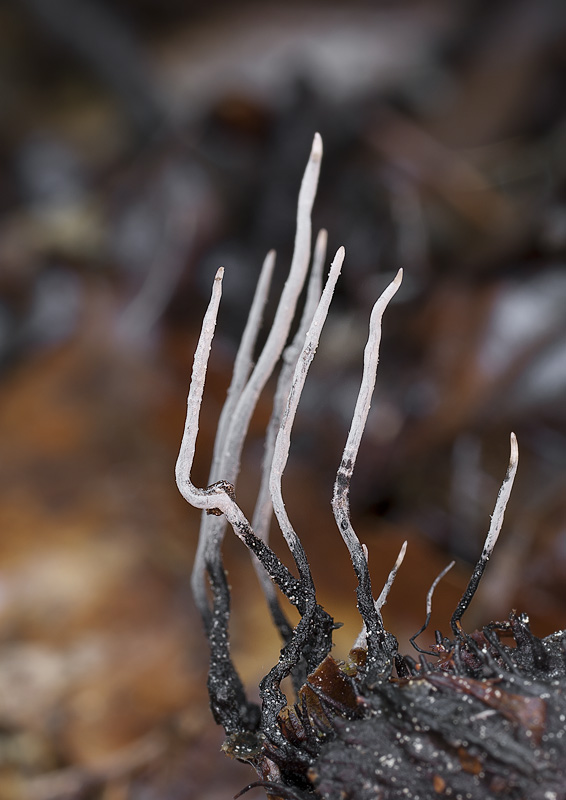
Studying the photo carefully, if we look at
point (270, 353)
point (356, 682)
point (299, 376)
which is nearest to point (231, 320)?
point (270, 353)

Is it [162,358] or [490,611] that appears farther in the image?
[162,358]

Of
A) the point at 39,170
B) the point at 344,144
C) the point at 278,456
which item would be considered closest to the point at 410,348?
the point at 344,144

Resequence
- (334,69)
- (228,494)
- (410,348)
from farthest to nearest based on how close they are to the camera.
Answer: (334,69) → (410,348) → (228,494)

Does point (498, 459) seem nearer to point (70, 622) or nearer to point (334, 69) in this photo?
point (70, 622)

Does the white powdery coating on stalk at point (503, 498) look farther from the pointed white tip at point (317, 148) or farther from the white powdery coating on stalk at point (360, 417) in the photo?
the pointed white tip at point (317, 148)

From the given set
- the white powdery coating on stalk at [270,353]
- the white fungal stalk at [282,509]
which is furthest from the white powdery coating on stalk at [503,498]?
the white powdery coating on stalk at [270,353]

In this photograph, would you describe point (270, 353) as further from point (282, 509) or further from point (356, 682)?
point (356, 682)

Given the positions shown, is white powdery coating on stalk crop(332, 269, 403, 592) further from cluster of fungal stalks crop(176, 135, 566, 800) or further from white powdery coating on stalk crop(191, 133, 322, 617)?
white powdery coating on stalk crop(191, 133, 322, 617)
